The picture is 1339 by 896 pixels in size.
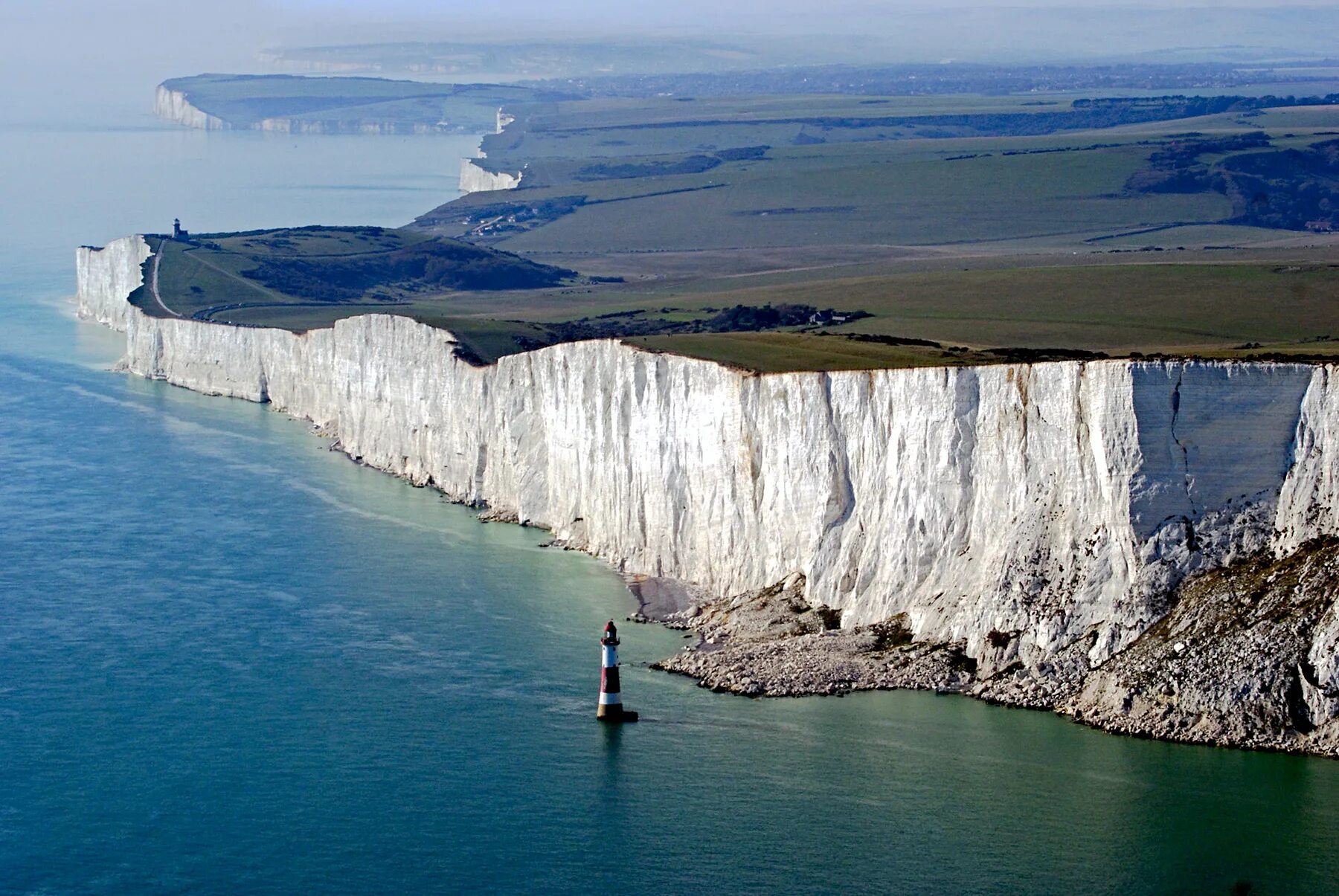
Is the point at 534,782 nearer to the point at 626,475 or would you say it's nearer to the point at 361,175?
the point at 626,475

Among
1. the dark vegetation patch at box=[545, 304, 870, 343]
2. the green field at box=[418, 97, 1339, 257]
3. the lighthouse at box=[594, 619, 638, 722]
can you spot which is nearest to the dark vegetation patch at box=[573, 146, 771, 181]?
the green field at box=[418, 97, 1339, 257]

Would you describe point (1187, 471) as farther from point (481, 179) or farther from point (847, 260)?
point (481, 179)

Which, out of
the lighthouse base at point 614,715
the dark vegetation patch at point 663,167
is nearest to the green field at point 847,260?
the dark vegetation patch at point 663,167

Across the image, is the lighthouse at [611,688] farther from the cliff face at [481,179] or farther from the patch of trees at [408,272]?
the cliff face at [481,179]

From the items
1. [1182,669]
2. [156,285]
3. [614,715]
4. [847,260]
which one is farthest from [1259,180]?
[614,715]

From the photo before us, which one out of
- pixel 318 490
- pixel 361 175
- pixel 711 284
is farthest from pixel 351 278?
pixel 361 175

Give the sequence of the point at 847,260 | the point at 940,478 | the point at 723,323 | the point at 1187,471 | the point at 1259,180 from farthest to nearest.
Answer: the point at 1259,180 < the point at 847,260 < the point at 723,323 < the point at 940,478 < the point at 1187,471

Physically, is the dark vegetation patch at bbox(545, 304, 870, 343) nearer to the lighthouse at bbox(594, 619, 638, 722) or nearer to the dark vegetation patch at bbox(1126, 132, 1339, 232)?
the lighthouse at bbox(594, 619, 638, 722)
